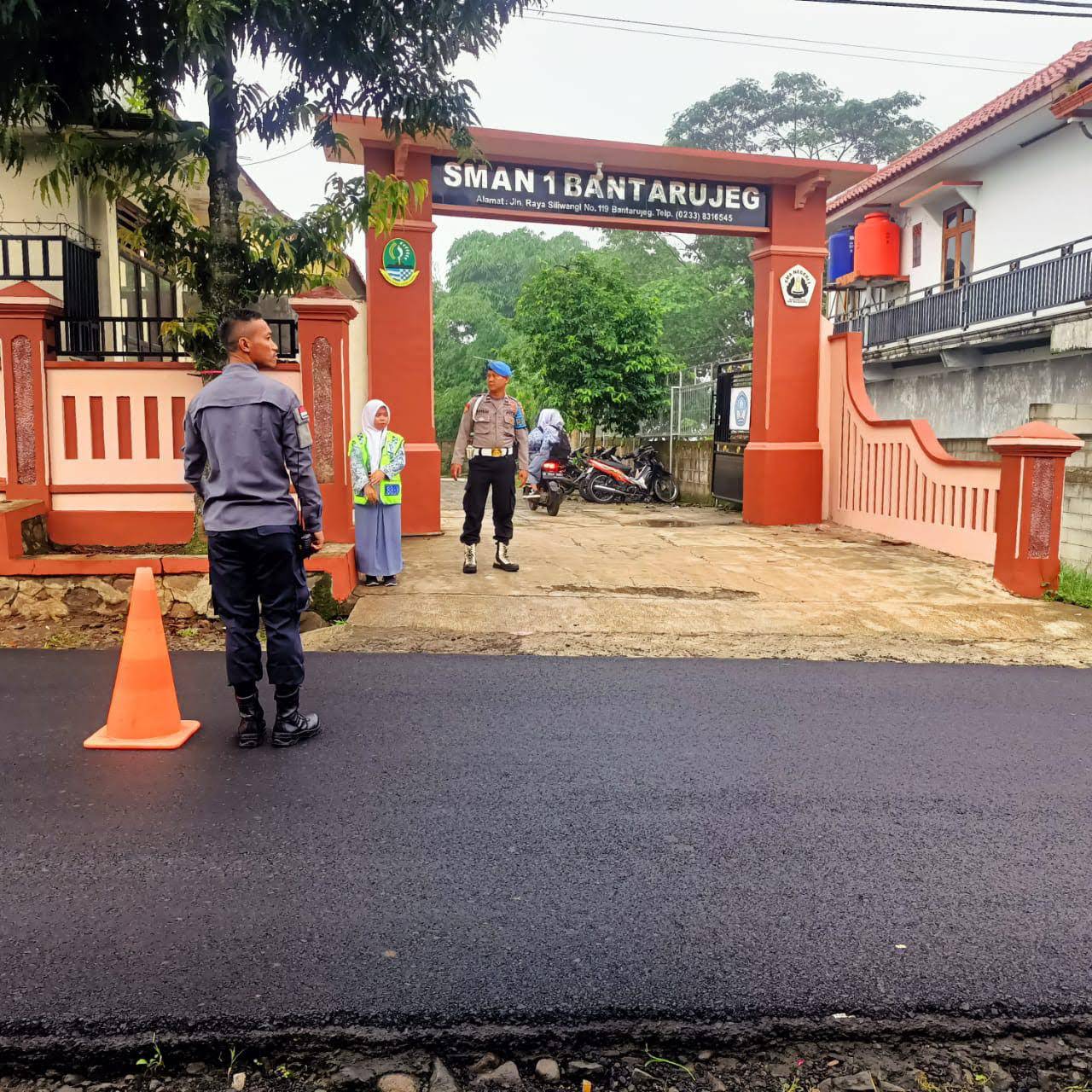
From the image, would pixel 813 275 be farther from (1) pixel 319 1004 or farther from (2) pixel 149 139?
(1) pixel 319 1004

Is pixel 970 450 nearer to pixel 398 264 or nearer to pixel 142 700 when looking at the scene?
pixel 398 264

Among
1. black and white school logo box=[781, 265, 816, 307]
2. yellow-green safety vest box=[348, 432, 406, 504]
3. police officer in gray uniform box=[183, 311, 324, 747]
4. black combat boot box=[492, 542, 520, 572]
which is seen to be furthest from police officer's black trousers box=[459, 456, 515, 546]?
black and white school logo box=[781, 265, 816, 307]

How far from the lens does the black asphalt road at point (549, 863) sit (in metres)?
2.46

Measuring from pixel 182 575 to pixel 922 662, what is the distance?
489 cm

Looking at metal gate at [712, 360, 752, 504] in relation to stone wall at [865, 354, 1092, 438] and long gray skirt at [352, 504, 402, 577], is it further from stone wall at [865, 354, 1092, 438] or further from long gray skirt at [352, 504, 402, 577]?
long gray skirt at [352, 504, 402, 577]

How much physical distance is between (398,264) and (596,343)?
8.17 m

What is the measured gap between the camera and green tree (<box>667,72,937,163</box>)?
36.3 meters

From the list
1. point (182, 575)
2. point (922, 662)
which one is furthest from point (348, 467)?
point (922, 662)

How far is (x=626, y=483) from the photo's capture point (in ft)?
56.5

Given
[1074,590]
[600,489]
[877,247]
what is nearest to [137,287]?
[600,489]

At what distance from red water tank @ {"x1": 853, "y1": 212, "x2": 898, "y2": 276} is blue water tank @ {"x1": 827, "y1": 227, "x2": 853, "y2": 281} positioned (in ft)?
1.90

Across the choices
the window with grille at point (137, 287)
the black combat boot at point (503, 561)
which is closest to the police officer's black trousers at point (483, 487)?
the black combat boot at point (503, 561)

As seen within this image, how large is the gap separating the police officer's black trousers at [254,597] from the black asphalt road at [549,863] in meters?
0.38

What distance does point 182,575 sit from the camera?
6.99 metres
